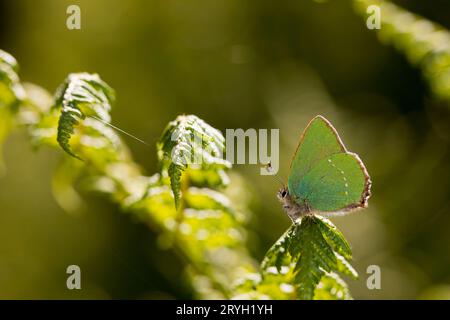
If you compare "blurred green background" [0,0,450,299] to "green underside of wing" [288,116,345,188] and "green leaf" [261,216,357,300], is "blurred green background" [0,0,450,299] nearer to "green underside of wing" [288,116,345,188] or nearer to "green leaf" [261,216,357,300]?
"green leaf" [261,216,357,300]

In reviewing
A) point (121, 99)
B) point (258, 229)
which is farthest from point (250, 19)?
point (258, 229)

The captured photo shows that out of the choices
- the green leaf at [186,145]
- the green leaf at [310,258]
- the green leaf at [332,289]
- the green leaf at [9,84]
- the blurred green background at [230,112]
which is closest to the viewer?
the green leaf at [186,145]

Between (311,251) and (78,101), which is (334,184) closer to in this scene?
(311,251)

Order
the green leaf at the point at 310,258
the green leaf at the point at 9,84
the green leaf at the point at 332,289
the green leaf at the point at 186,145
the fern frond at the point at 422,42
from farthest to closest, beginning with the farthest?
the fern frond at the point at 422,42
the green leaf at the point at 9,84
the green leaf at the point at 332,289
the green leaf at the point at 310,258
the green leaf at the point at 186,145

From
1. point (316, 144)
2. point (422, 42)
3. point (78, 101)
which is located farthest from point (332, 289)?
point (422, 42)

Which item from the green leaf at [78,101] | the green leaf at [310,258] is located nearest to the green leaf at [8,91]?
the green leaf at [78,101]

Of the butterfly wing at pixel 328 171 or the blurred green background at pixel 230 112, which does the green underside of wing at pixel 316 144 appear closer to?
the butterfly wing at pixel 328 171

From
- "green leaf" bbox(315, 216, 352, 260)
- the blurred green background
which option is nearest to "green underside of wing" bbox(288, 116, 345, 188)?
"green leaf" bbox(315, 216, 352, 260)
